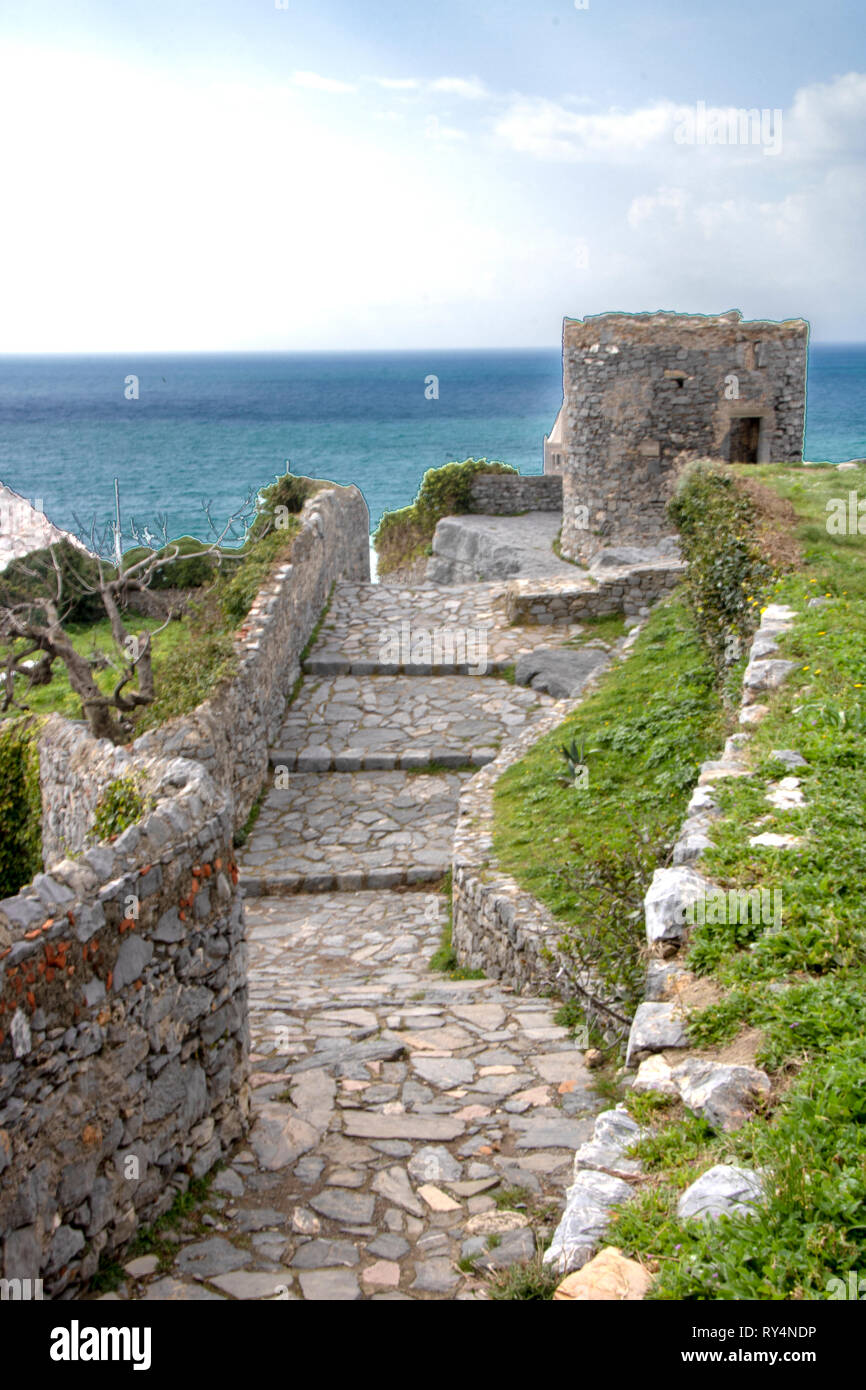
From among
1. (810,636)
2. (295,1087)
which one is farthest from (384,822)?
(295,1087)

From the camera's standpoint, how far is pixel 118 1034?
15.0 ft

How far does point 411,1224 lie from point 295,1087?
150 cm

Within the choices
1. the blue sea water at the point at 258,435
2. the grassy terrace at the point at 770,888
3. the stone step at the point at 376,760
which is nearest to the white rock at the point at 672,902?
the grassy terrace at the point at 770,888

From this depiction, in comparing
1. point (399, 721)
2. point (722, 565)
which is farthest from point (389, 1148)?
point (399, 721)

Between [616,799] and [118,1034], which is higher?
[118,1034]

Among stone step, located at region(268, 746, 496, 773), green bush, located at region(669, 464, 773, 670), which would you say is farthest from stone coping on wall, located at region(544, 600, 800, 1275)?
stone step, located at region(268, 746, 496, 773)

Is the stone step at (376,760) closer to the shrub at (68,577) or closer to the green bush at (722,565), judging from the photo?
the green bush at (722,565)

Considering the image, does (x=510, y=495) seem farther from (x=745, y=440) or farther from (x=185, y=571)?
(x=185, y=571)

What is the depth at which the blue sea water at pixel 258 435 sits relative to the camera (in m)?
84.6

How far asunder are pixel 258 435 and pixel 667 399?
97464mm

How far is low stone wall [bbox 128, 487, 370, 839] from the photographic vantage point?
35.8 ft

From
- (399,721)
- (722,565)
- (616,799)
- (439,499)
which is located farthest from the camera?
(439,499)

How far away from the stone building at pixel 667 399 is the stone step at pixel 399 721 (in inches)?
323

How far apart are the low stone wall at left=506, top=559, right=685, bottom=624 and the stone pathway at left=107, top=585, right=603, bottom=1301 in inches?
225
